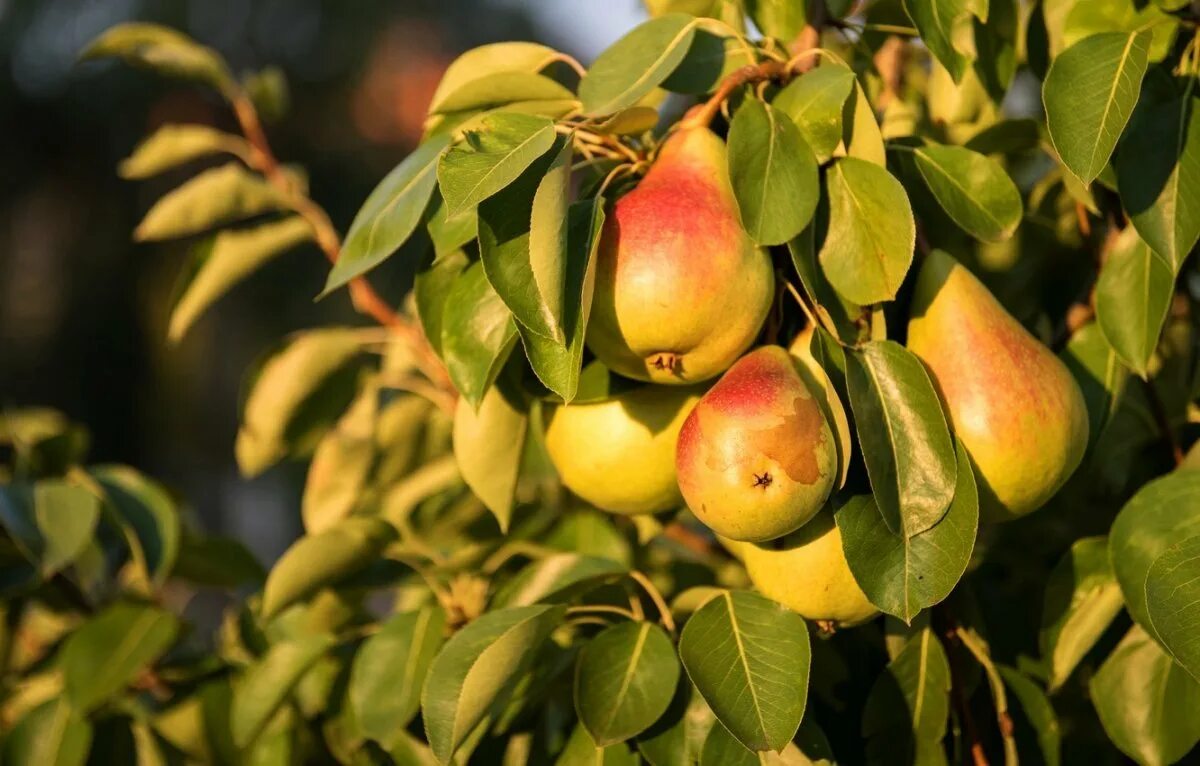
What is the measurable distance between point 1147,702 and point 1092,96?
40 centimetres

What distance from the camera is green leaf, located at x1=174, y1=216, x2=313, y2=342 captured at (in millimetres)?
1218

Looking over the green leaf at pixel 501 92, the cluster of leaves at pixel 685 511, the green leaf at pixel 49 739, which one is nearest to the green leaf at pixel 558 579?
the cluster of leaves at pixel 685 511

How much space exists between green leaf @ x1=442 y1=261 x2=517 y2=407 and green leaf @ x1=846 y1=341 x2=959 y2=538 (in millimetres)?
207

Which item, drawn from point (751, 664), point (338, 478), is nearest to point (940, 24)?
point (751, 664)

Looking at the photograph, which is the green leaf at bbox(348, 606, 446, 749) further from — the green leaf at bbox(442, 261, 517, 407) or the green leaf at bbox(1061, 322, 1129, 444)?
the green leaf at bbox(1061, 322, 1129, 444)

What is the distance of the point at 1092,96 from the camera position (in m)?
0.70

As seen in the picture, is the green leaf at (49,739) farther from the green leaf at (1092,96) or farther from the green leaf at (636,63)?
the green leaf at (1092,96)

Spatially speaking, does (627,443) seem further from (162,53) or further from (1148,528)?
(162,53)

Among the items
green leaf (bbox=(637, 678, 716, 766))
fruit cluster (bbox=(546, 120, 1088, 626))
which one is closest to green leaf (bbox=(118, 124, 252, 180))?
fruit cluster (bbox=(546, 120, 1088, 626))

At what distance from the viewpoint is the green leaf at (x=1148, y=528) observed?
0.71 m

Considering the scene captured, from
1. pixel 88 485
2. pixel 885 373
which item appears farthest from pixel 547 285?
pixel 88 485

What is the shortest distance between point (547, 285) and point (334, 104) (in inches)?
463

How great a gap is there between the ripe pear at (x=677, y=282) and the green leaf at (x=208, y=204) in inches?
23.8

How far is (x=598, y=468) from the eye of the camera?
0.75m
